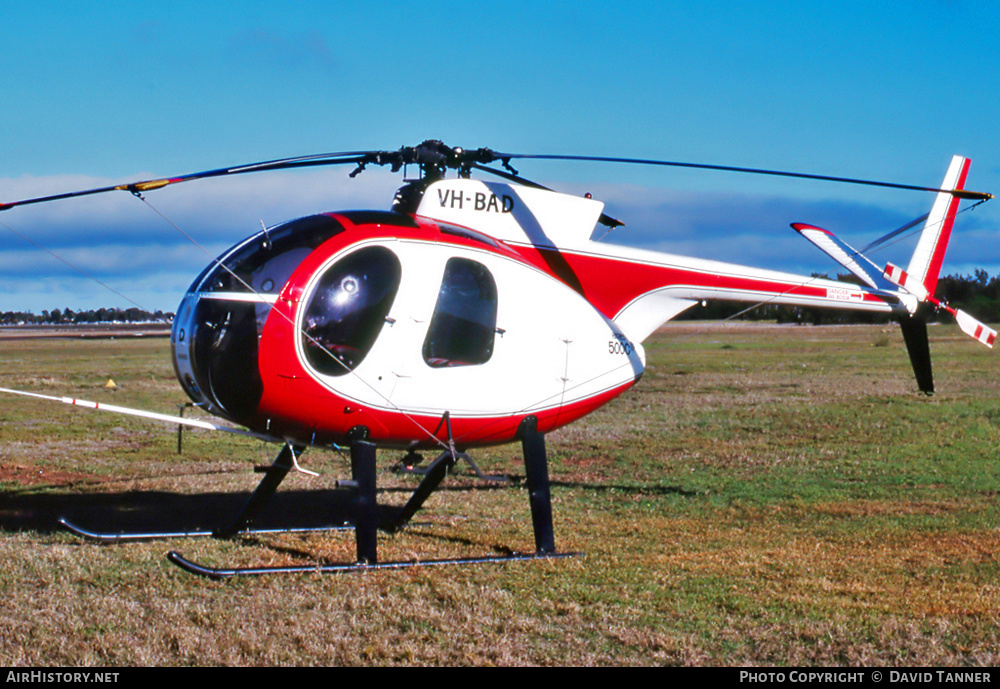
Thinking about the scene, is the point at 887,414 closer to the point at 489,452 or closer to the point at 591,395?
the point at 489,452

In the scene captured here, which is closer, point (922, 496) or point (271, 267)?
point (271, 267)

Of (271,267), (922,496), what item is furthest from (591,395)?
(922,496)

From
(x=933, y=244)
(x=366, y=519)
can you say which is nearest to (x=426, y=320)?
(x=366, y=519)

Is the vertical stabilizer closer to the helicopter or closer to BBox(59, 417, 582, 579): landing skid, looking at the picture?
the helicopter

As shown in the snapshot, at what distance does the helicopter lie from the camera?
310 inches

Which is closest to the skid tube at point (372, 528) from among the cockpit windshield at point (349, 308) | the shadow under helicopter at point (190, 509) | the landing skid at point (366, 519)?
the landing skid at point (366, 519)

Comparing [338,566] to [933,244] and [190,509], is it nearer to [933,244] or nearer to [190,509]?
[190,509]

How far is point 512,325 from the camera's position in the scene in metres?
8.95

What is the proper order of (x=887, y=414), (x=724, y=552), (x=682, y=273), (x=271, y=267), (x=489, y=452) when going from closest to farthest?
(x=271, y=267)
(x=724, y=552)
(x=682, y=273)
(x=489, y=452)
(x=887, y=414)

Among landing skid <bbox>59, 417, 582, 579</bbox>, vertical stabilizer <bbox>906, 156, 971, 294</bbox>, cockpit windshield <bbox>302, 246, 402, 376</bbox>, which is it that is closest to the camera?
cockpit windshield <bbox>302, 246, 402, 376</bbox>

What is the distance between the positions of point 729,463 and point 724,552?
630cm

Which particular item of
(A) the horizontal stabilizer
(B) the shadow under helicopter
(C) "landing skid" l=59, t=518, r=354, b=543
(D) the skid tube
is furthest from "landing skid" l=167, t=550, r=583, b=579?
(A) the horizontal stabilizer

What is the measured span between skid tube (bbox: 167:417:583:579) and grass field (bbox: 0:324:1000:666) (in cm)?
12

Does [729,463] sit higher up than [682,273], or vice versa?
[682,273]
